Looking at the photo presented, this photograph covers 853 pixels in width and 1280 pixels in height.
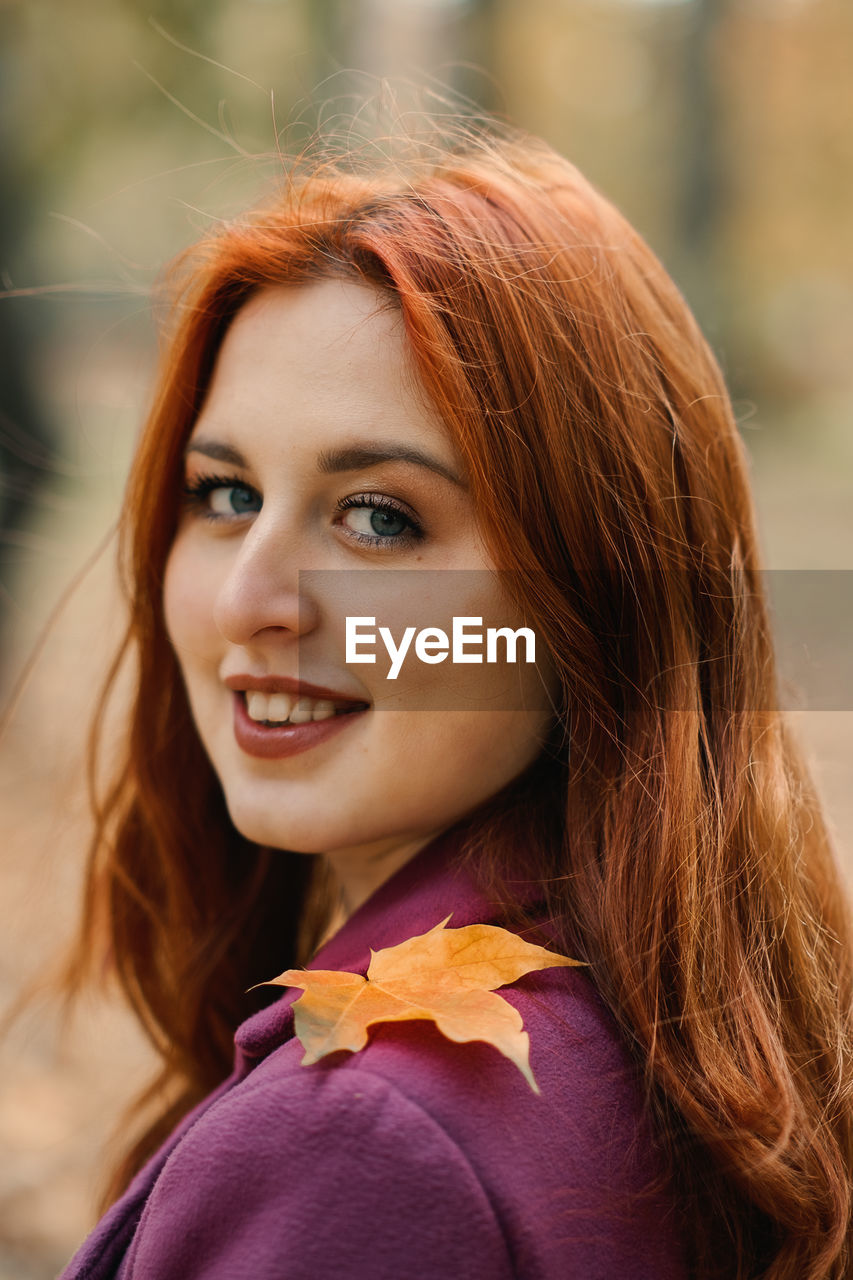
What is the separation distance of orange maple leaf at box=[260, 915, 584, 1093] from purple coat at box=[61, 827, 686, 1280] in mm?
25

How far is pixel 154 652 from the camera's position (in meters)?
2.17

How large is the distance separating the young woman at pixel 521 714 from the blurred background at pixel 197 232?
0.36 metres

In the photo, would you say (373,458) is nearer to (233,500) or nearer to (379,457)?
(379,457)

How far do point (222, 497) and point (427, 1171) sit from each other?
113cm

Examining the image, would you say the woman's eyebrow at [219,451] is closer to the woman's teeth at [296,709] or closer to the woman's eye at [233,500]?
the woman's eye at [233,500]

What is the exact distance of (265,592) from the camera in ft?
4.99

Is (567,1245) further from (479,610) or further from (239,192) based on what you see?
(239,192)

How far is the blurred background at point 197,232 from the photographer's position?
110 inches

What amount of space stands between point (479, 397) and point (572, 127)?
41.8 ft

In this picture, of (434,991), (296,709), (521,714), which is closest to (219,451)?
(296,709)

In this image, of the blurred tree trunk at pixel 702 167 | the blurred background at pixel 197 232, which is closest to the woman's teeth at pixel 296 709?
the blurred background at pixel 197 232

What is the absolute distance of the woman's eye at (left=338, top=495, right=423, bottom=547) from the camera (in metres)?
1.53

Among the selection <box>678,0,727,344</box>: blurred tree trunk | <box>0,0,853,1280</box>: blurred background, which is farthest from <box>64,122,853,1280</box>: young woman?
<box>678,0,727,344</box>: blurred tree trunk

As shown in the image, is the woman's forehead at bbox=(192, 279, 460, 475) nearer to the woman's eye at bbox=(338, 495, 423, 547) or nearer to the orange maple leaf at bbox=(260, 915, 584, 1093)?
the woman's eye at bbox=(338, 495, 423, 547)
